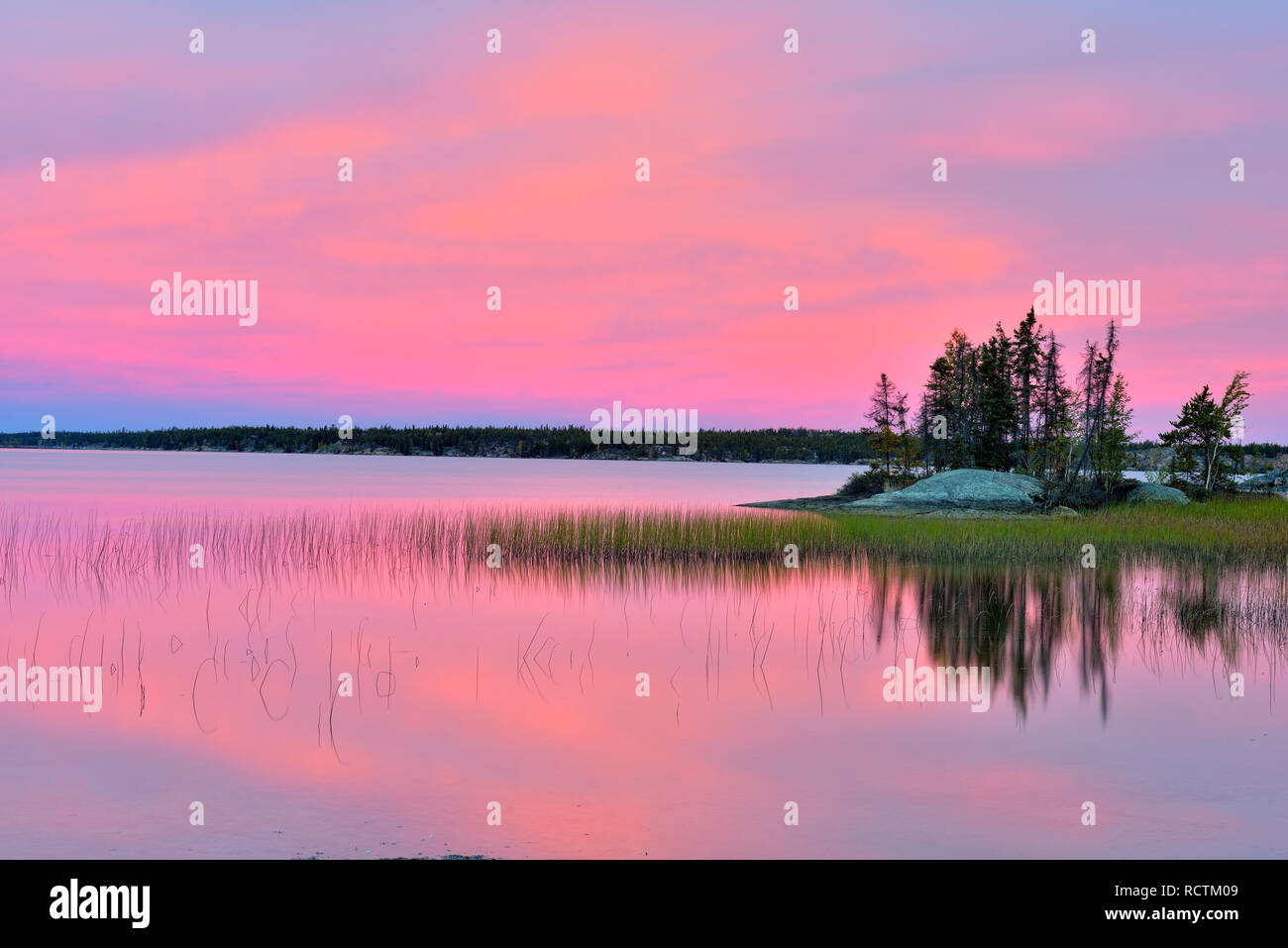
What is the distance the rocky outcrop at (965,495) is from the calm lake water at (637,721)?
18.6 metres

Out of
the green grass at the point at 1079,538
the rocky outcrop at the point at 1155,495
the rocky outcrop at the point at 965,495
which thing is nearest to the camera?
the green grass at the point at 1079,538

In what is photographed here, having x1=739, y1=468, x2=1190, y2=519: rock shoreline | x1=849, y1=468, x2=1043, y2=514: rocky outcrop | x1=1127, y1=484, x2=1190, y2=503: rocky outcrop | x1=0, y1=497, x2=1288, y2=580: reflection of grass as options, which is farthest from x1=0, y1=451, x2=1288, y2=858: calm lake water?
x1=1127, y1=484, x2=1190, y2=503: rocky outcrop

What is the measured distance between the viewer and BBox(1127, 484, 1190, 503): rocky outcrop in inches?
1820

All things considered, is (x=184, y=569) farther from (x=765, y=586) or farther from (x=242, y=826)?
(x=242, y=826)

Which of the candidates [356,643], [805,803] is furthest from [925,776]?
[356,643]

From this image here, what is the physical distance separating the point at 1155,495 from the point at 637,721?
42.4 meters

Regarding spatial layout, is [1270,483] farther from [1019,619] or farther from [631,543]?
[1019,619]

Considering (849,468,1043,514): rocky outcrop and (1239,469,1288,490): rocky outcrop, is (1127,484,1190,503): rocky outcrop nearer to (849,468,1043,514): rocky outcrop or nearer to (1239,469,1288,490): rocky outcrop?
(849,468,1043,514): rocky outcrop

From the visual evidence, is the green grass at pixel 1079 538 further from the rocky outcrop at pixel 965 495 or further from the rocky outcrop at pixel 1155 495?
the rocky outcrop at pixel 1155 495

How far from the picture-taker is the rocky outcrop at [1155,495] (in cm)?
4622

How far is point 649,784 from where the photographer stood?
10.2 m

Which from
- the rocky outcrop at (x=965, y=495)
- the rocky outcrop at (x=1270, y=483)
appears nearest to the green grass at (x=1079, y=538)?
the rocky outcrop at (x=965, y=495)

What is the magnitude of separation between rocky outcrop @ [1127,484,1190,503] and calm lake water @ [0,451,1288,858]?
2339 centimetres
